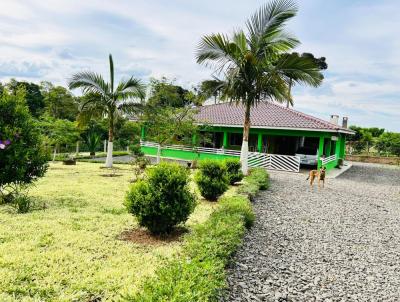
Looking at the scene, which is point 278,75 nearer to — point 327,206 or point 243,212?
point 327,206

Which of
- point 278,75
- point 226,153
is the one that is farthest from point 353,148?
point 278,75

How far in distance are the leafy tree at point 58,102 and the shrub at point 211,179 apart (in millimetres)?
23988

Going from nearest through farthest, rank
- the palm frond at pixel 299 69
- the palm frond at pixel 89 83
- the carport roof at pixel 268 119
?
the palm frond at pixel 299 69, the palm frond at pixel 89 83, the carport roof at pixel 268 119

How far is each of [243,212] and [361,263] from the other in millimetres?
2125

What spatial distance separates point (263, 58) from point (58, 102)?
22743 millimetres

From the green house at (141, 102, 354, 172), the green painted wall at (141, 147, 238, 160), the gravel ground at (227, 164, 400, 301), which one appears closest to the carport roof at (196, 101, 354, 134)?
the green house at (141, 102, 354, 172)

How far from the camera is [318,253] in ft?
16.9

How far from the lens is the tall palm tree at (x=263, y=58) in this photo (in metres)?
11.9

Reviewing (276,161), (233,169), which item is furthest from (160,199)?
(276,161)

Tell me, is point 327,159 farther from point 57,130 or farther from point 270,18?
point 57,130

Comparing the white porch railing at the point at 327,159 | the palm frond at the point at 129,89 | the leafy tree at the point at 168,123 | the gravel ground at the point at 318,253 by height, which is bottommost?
the gravel ground at the point at 318,253

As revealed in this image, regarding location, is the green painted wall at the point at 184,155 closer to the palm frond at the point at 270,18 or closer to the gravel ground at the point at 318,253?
the palm frond at the point at 270,18

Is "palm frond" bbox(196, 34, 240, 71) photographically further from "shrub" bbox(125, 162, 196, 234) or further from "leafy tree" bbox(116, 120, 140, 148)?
"leafy tree" bbox(116, 120, 140, 148)

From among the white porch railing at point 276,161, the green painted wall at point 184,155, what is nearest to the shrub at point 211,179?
the white porch railing at point 276,161
